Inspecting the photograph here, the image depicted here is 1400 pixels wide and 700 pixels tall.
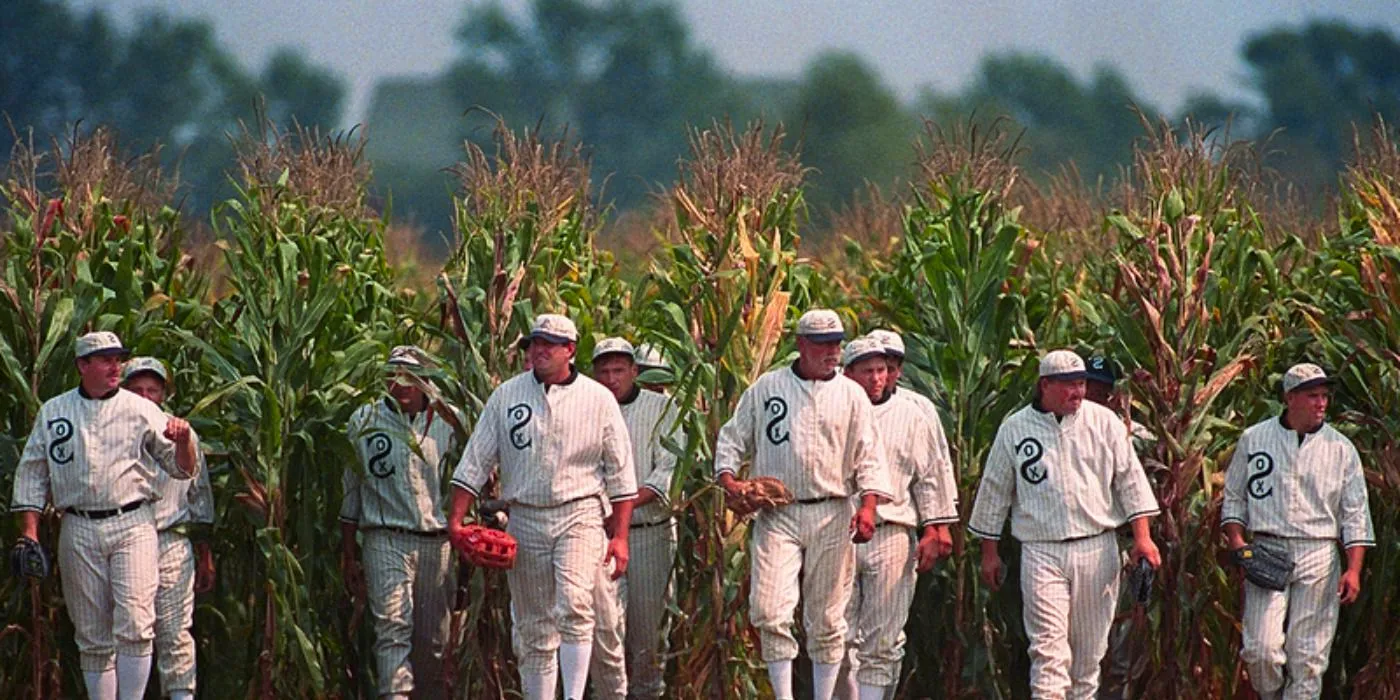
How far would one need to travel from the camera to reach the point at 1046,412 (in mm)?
11117

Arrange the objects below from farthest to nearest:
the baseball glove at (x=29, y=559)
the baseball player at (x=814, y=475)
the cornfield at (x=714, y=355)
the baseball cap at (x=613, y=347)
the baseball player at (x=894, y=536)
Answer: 1. the baseball cap at (x=613, y=347)
2. the cornfield at (x=714, y=355)
3. the baseball player at (x=894, y=536)
4. the baseball player at (x=814, y=475)
5. the baseball glove at (x=29, y=559)

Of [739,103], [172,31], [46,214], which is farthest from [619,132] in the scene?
[46,214]

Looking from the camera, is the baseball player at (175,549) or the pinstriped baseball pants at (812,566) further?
the baseball player at (175,549)

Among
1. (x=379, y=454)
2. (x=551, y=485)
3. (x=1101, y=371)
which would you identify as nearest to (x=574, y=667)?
(x=551, y=485)

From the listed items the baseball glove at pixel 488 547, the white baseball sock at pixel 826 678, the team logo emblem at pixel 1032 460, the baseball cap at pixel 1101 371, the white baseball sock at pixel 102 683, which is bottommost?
the white baseball sock at pixel 826 678

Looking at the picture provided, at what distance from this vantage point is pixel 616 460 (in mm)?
11031

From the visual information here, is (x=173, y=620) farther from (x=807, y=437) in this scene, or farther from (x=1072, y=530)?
(x=1072, y=530)

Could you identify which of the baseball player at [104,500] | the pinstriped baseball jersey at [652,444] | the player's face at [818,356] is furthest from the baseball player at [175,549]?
the player's face at [818,356]

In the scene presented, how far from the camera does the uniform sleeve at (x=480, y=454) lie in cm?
1098

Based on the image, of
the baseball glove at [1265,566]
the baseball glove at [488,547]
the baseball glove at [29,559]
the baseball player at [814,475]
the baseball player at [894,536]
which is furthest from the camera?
the baseball player at [894,536]

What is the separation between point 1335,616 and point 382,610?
4981 millimetres

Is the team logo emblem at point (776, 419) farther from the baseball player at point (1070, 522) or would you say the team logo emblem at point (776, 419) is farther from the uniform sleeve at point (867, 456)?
the baseball player at point (1070, 522)

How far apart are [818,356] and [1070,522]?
1.52m

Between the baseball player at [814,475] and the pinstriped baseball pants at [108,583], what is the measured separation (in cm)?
296
